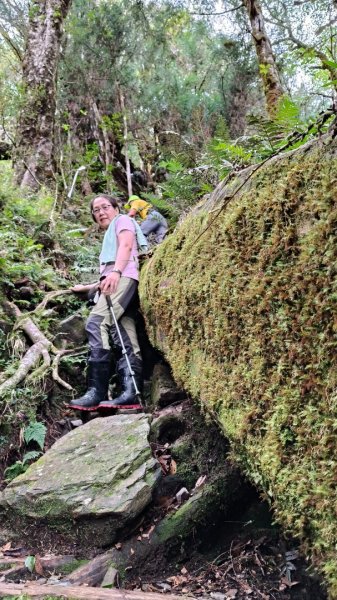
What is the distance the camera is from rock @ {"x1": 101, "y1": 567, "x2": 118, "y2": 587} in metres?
2.52

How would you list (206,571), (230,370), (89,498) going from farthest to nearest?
(89,498) → (206,571) → (230,370)

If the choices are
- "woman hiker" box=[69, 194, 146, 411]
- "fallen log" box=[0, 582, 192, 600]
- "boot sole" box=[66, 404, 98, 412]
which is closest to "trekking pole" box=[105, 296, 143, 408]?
"woman hiker" box=[69, 194, 146, 411]

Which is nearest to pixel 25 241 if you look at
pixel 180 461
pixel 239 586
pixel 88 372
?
pixel 88 372

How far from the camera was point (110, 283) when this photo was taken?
486cm

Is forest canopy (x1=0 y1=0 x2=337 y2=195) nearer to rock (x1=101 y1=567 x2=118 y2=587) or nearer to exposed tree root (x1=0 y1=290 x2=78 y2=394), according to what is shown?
exposed tree root (x1=0 y1=290 x2=78 y2=394)

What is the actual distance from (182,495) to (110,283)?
8.09 feet

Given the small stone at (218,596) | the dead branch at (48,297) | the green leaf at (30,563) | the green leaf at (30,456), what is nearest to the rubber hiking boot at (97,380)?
the green leaf at (30,456)

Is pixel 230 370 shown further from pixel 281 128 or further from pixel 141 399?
pixel 141 399

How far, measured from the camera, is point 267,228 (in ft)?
6.72

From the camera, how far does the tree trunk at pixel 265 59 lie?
664 centimetres

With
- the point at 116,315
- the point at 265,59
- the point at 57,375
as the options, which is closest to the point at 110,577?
the point at 57,375

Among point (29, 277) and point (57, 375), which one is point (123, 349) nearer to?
point (57, 375)

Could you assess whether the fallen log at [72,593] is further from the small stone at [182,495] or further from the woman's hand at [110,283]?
the woman's hand at [110,283]

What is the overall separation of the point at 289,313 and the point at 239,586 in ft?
5.58
